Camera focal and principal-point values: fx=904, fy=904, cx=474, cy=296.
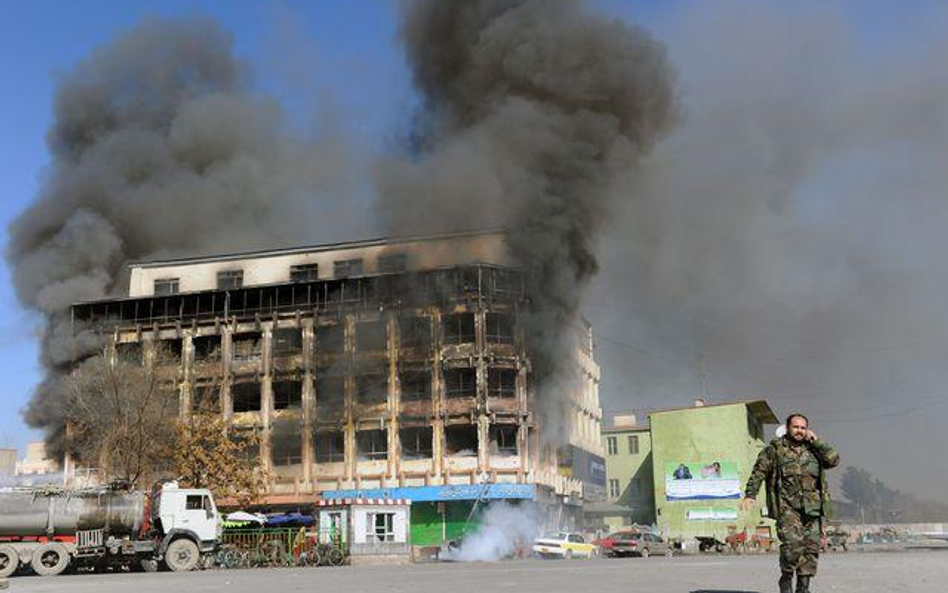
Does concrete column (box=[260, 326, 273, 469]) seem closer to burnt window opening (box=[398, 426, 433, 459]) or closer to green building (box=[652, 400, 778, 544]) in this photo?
burnt window opening (box=[398, 426, 433, 459])

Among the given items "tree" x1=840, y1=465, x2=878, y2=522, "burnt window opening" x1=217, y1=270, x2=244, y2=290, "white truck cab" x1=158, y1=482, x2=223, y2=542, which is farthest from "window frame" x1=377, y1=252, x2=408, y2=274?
"tree" x1=840, y1=465, x2=878, y2=522

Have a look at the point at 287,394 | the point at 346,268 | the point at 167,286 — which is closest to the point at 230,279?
the point at 167,286

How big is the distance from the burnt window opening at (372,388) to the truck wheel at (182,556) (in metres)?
24.1

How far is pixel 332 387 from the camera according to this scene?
53.4m

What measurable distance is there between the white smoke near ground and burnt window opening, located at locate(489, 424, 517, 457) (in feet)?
9.95

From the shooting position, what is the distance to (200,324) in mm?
56938

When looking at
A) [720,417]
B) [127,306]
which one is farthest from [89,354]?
[720,417]

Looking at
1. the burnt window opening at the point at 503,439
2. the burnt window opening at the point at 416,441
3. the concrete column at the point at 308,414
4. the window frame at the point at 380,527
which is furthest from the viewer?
the concrete column at the point at 308,414

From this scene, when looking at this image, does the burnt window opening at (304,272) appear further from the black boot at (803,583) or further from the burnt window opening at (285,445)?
the black boot at (803,583)

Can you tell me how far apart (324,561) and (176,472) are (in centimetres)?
1616

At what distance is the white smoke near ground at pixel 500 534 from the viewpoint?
126 ft

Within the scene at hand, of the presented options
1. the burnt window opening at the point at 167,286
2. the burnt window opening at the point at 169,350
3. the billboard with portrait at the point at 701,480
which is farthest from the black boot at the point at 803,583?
the burnt window opening at the point at 167,286

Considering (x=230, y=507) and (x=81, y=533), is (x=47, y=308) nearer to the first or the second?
(x=230, y=507)

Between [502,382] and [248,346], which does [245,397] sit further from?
[502,382]
